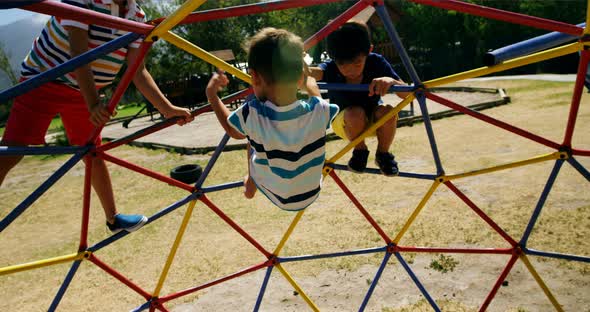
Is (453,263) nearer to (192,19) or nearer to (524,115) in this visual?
(192,19)

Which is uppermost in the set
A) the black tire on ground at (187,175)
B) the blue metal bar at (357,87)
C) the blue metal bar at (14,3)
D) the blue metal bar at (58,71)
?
the blue metal bar at (14,3)

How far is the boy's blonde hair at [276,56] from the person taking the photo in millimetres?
1586

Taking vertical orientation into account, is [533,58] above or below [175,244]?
above

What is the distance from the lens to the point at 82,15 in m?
1.72

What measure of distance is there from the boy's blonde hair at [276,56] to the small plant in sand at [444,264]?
8.05 feet

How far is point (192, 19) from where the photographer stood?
6.79 feet

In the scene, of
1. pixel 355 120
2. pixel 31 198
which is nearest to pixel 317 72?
pixel 355 120

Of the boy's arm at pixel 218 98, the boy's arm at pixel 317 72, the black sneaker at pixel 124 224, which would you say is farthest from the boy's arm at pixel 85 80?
the boy's arm at pixel 317 72

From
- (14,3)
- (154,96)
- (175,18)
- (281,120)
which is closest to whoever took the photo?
(14,3)

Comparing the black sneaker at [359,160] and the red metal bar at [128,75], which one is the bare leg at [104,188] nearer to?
the red metal bar at [128,75]

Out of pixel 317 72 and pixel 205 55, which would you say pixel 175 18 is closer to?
pixel 205 55

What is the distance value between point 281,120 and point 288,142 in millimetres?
97

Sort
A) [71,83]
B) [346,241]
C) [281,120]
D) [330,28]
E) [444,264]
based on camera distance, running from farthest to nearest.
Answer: [346,241] → [444,264] → [330,28] → [71,83] → [281,120]

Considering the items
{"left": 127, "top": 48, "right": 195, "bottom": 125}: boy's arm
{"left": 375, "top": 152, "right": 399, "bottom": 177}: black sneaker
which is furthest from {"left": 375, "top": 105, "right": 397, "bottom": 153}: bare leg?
{"left": 127, "top": 48, "right": 195, "bottom": 125}: boy's arm
